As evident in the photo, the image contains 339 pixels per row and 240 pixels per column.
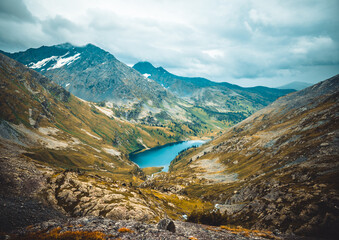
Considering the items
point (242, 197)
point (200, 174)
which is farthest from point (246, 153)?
point (242, 197)

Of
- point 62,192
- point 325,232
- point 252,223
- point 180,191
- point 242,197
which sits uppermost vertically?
point 325,232

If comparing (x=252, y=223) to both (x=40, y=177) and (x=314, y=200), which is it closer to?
(x=314, y=200)

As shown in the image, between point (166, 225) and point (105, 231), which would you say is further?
point (166, 225)

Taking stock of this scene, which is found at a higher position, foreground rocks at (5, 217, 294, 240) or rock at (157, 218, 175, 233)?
foreground rocks at (5, 217, 294, 240)

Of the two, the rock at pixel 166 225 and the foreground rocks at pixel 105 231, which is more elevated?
the foreground rocks at pixel 105 231

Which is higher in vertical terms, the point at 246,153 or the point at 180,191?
the point at 246,153

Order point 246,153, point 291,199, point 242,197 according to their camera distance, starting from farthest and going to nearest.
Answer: point 246,153
point 242,197
point 291,199

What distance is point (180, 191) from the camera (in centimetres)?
14262

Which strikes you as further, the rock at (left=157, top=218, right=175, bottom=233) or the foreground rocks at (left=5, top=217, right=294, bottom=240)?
the rock at (left=157, top=218, right=175, bottom=233)

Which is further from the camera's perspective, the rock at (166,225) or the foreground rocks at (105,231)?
the rock at (166,225)

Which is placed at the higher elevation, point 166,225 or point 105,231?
point 105,231

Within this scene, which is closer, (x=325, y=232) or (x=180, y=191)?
(x=325, y=232)

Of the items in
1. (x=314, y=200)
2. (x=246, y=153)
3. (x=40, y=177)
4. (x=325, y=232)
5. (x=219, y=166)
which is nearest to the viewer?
(x=325, y=232)

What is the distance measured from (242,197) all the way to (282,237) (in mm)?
54422
